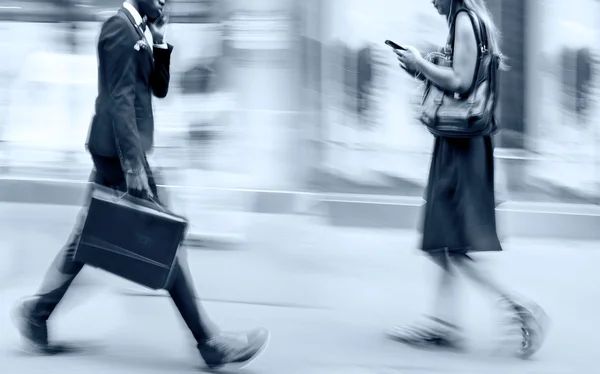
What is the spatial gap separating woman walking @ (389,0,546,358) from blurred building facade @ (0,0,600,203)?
11.0 ft

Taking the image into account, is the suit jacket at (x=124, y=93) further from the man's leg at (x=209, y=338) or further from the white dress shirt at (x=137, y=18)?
the man's leg at (x=209, y=338)

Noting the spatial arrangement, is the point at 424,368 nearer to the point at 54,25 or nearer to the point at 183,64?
the point at 183,64

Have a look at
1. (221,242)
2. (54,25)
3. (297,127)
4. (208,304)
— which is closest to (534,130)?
(297,127)

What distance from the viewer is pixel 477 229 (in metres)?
4.61

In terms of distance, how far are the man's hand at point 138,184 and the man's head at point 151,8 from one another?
0.72 metres

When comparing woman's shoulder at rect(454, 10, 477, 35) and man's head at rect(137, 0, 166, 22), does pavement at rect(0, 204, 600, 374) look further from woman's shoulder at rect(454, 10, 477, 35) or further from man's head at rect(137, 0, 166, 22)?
man's head at rect(137, 0, 166, 22)

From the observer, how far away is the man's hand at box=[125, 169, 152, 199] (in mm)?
4184

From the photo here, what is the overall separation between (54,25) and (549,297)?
5243 millimetres

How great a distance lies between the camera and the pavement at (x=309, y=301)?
14.7 ft

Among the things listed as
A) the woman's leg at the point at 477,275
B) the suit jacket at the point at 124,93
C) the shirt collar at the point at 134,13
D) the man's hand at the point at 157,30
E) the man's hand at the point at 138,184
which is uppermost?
the shirt collar at the point at 134,13

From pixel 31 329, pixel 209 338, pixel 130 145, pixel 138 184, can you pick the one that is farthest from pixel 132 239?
pixel 31 329

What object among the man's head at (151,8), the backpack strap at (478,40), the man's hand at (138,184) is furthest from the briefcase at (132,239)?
the backpack strap at (478,40)

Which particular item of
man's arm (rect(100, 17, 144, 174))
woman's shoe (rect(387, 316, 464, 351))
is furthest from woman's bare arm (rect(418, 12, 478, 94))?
man's arm (rect(100, 17, 144, 174))

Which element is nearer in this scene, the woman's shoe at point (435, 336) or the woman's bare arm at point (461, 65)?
the woman's bare arm at point (461, 65)
